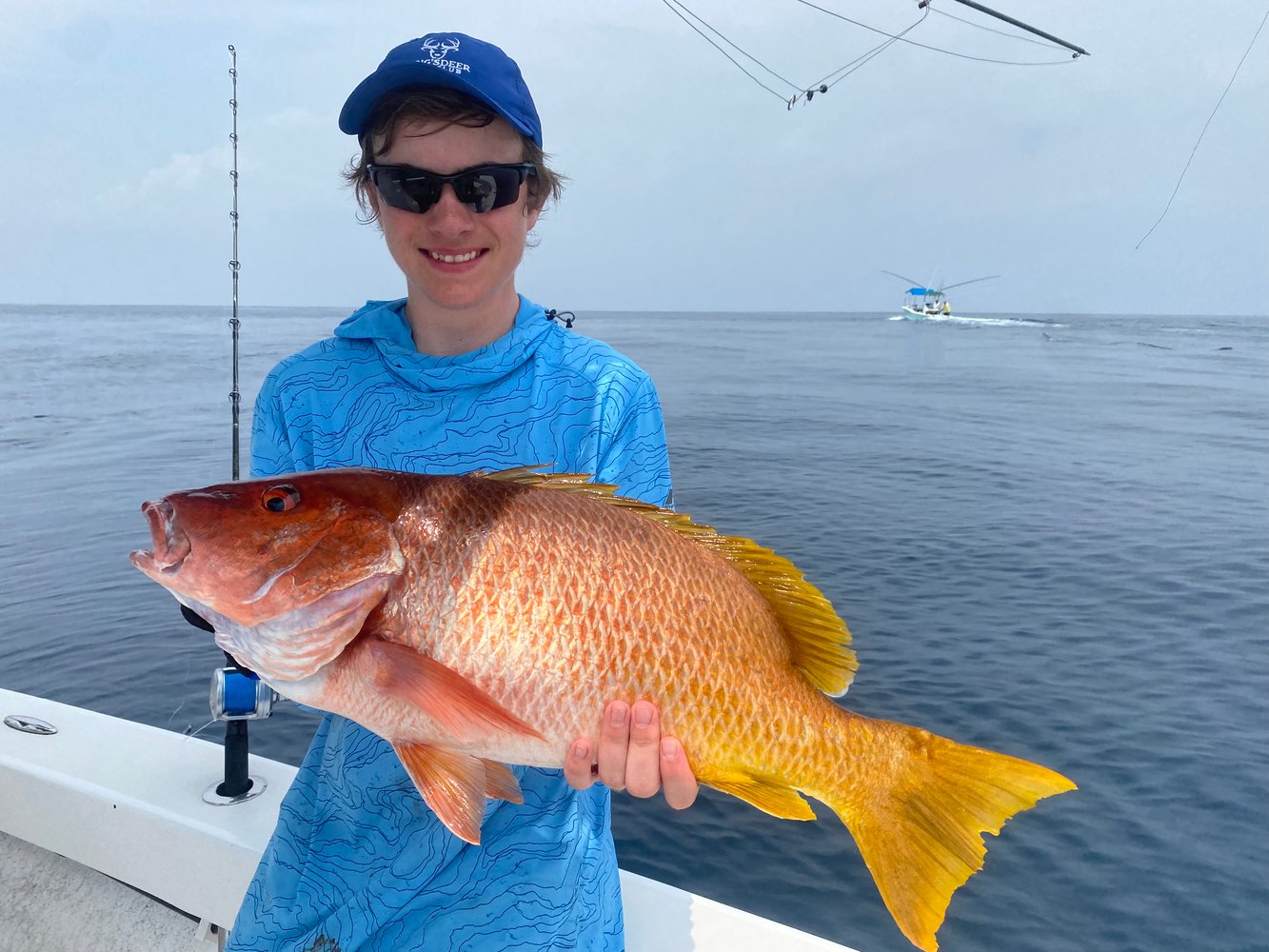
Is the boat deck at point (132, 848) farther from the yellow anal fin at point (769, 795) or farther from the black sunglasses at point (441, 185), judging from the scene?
the black sunglasses at point (441, 185)

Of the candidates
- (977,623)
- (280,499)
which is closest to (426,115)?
(280,499)

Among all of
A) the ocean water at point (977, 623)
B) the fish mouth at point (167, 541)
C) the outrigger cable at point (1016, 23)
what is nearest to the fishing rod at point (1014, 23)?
the outrigger cable at point (1016, 23)

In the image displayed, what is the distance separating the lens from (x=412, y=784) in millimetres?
1842

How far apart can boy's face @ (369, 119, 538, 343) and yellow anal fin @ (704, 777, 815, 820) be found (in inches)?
46.8

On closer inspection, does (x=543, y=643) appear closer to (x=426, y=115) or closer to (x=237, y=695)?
(x=426, y=115)

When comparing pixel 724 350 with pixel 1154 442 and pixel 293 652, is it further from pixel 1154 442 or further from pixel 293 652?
pixel 293 652

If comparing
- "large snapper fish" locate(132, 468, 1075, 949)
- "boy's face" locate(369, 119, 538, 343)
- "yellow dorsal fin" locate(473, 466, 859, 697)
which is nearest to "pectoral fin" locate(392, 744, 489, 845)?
"large snapper fish" locate(132, 468, 1075, 949)

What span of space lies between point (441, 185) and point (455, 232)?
11cm

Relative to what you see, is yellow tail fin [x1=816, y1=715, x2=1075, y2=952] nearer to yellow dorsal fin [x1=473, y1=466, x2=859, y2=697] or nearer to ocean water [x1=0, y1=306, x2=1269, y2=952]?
yellow dorsal fin [x1=473, y1=466, x2=859, y2=697]

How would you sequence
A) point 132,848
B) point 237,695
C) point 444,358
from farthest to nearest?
point 132,848
point 237,695
point 444,358

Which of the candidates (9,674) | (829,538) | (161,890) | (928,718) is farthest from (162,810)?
(829,538)

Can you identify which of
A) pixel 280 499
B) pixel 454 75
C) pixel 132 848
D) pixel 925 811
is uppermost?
pixel 454 75

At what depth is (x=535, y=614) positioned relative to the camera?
1.56 meters

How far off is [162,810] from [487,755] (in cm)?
202
